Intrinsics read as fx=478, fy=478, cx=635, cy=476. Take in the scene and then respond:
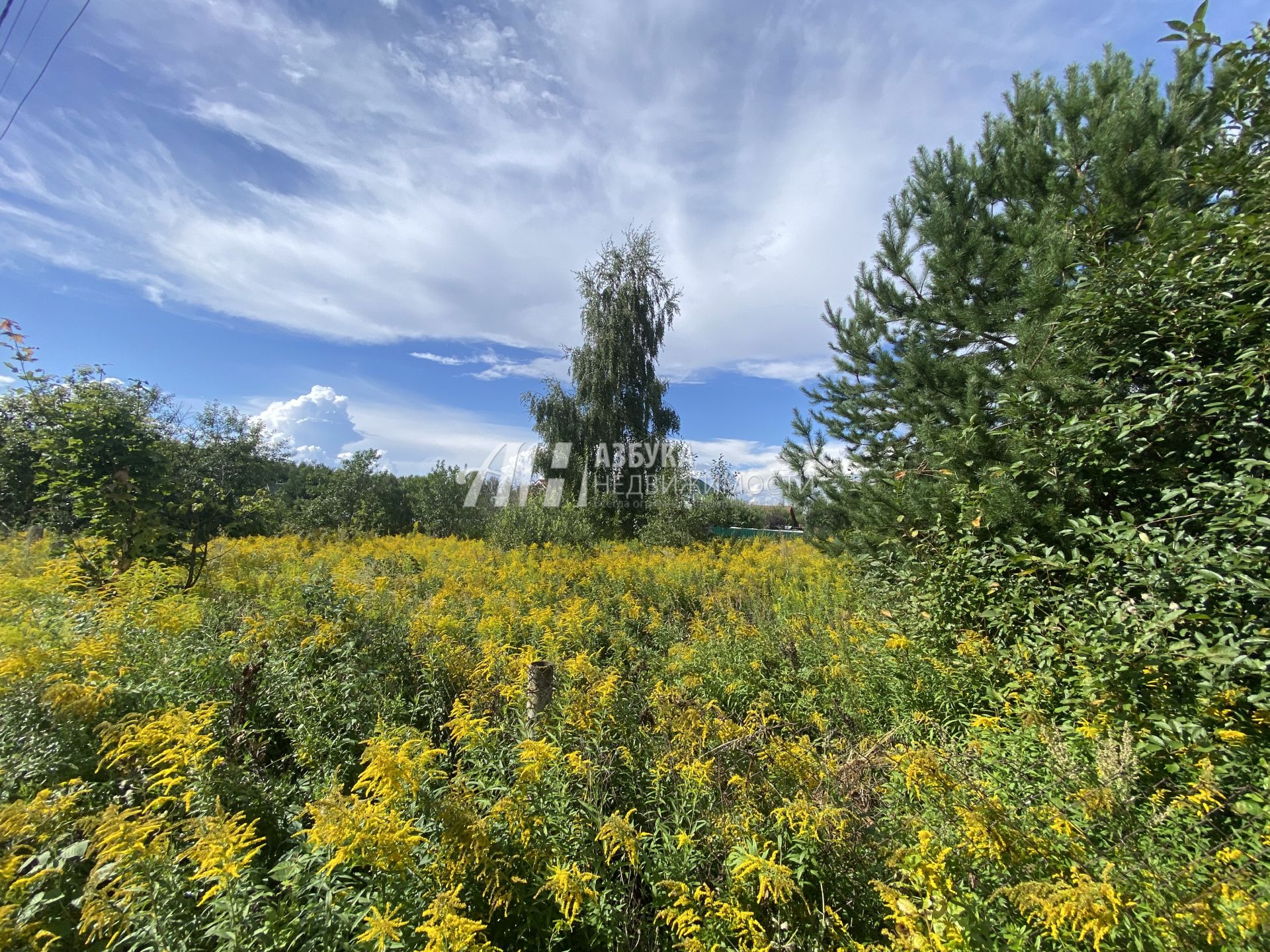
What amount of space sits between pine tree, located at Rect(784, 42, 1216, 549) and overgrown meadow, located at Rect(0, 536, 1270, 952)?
1475mm

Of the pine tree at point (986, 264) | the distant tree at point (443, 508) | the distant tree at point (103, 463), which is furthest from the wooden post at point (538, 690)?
the distant tree at point (443, 508)

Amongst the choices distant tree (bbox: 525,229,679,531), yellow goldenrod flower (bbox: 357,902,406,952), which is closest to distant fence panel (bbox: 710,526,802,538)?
distant tree (bbox: 525,229,679,531)

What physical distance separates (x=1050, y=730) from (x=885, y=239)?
439 cm

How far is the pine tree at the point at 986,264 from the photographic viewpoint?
303 centimetres

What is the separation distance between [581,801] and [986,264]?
4540mm

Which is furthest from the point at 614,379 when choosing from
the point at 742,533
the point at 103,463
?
the point at 103,463

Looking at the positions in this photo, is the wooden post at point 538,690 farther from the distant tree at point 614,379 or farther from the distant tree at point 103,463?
the distant tree at point 614,379

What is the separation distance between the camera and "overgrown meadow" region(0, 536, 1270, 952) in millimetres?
1341

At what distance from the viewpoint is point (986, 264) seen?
3.72 metres

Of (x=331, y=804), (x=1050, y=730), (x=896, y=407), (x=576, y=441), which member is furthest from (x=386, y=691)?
(x=576, y=441)

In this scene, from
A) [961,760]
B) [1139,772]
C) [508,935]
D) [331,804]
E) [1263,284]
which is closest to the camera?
[331,804]

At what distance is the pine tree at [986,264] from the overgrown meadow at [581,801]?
1.48 m

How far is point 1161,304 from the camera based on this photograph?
2387 millimetres

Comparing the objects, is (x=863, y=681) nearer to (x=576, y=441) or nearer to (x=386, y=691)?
(x=386, y=691)
